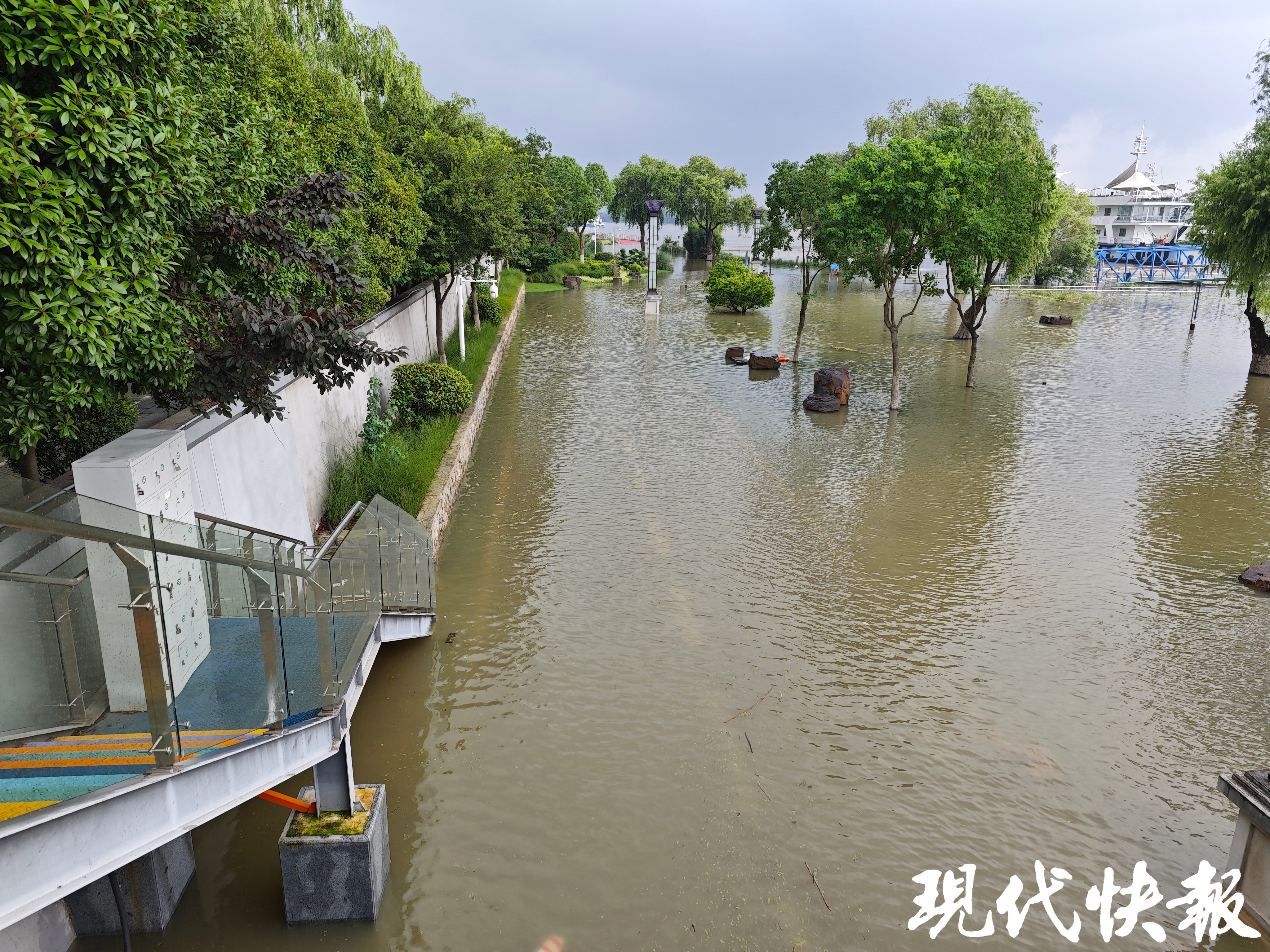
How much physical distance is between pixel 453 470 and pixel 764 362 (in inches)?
565

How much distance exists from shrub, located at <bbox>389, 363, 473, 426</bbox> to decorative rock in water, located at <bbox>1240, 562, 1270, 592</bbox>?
1367cm

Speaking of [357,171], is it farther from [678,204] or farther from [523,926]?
[678,204]

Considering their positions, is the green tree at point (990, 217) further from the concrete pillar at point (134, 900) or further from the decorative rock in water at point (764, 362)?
the concrete pillar at point (134, 900)

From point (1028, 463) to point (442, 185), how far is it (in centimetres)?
1469

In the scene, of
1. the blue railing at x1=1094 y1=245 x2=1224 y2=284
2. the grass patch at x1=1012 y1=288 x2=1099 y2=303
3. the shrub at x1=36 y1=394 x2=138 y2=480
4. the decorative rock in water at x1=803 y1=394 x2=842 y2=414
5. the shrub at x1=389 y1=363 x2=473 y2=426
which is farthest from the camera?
the blue railing at x1=1094 y1=245 x2=1224 y2=284

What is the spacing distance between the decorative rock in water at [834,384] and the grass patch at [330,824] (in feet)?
58.6

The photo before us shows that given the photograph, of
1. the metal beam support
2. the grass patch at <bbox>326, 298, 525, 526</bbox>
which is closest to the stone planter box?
the metal beam support

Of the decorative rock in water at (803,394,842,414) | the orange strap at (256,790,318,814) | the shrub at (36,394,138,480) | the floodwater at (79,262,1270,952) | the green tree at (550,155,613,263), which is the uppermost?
the green tree at (550,155,613,263)

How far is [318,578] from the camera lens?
5848 mm

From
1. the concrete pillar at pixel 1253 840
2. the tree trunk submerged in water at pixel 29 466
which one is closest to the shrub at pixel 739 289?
the concrete pillar at pixel 1253 840

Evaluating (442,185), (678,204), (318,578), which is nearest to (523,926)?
(318,578)

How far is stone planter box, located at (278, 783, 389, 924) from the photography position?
5.73m

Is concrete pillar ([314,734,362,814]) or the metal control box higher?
the metal control box

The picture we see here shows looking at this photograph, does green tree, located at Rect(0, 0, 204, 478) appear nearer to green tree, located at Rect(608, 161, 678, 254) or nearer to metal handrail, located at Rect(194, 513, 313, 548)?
metal handrail, located at Rect(194, 513, 313, 548)
